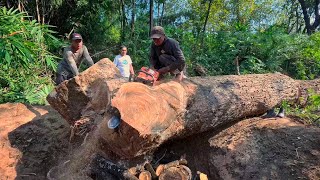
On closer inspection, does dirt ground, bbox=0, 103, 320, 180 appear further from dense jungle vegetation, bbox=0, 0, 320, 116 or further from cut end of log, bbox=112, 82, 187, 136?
dense jungle vegetation, bbox=0, 0, 320, 116

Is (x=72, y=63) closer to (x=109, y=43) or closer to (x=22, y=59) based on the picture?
(x=22, y=59)

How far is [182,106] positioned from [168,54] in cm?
171

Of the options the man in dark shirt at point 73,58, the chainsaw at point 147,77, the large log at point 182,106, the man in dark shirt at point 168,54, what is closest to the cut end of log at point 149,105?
the large log at point 182,106

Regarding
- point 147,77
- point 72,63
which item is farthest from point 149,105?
point 72,63

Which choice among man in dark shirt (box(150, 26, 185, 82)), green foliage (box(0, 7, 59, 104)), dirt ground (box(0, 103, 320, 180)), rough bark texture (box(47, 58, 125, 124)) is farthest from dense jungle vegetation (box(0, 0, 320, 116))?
man in dark shirt (box(150, 26, 185, 82))

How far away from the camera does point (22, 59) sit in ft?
18.9

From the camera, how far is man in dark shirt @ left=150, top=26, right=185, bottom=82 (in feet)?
16.2

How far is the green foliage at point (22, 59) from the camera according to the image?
5461mm

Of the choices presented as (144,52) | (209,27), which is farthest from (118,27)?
(209,27)

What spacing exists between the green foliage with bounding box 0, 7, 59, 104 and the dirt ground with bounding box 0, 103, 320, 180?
3.67 ft

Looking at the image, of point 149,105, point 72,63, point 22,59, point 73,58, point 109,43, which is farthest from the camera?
point 109,43

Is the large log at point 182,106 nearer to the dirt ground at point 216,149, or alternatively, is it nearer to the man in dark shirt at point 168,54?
the dirt ground at point 216,149

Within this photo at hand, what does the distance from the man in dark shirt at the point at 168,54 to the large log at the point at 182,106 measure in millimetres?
594

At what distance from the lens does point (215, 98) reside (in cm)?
420
